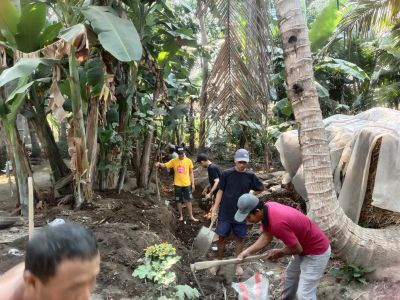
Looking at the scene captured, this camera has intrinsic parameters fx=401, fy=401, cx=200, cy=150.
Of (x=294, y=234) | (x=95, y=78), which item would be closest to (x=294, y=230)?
(x=294, y=234)

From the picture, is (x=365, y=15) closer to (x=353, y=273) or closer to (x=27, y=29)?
(x=353, y=273)

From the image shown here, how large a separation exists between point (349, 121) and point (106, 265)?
4.41 meters

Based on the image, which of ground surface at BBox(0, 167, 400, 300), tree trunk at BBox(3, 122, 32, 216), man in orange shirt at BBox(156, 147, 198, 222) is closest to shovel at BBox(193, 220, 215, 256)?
ground surface at BBox(0, 167, 400, 300)

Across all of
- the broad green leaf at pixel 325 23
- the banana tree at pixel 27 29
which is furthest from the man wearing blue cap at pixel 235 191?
the broad green leaf at pixel 325 23

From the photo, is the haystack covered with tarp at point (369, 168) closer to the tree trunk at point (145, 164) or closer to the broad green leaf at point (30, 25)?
the tree trunk at point (145, 164)

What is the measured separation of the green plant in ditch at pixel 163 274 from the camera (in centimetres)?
400

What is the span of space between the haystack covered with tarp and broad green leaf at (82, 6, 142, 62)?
3.10m

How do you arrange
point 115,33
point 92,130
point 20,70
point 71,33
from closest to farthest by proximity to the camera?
1. point 71,33
2. point 20,70
3. point 115,33
4. point 92,130

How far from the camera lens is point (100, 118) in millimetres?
6855

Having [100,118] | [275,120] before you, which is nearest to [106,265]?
[100,118]

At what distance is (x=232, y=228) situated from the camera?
18.1 ft

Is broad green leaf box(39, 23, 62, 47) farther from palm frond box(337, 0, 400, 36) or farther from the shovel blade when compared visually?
palm frond box(337, 0, 400, 36)

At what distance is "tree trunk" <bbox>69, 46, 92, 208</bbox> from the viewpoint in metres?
5.80

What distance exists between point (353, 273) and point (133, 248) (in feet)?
8.49
